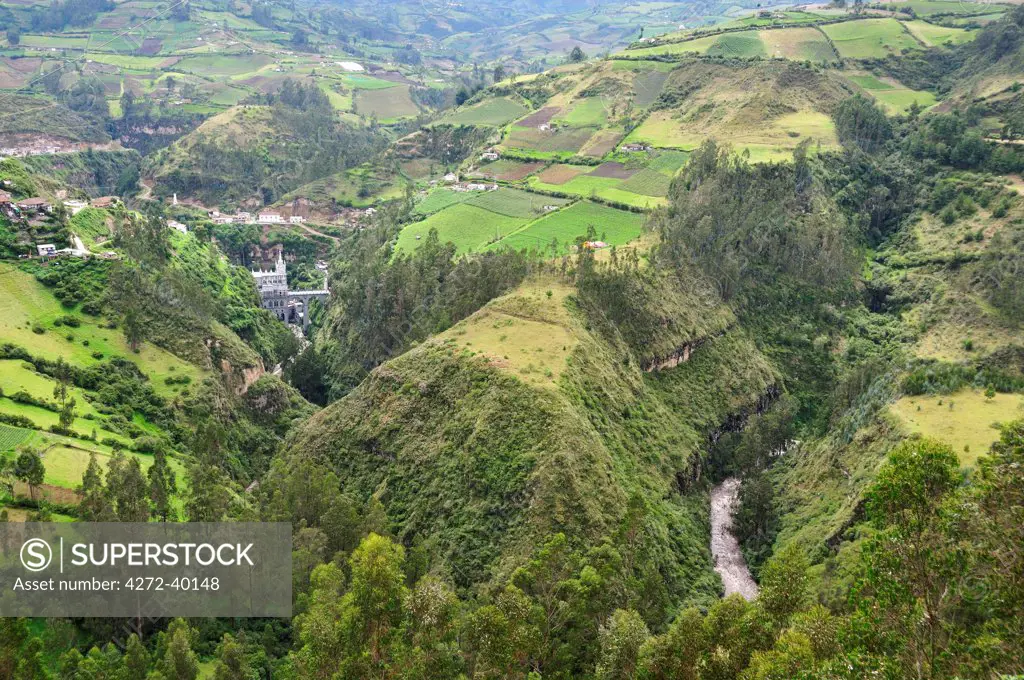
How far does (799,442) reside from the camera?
72812 millimetres

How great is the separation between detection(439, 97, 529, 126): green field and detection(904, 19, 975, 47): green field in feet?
259

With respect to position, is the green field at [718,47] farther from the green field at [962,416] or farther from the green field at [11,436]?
the green field at [11,436]

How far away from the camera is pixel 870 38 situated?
153625mm

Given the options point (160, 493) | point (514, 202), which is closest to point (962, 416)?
point (160, 493)

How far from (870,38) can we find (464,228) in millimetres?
99597

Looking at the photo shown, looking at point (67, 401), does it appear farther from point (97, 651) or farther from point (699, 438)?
point (699, 438)

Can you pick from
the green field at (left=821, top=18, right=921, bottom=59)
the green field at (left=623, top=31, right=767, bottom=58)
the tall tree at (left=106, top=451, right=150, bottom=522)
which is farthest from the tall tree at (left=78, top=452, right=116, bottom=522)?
the green field at (left=821, top=18, right=921, bottom=59)

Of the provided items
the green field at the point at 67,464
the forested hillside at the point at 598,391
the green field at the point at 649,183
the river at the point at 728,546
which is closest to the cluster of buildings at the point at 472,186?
the forested hillside at the point at 598,391

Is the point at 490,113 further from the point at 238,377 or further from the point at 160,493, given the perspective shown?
the point at 160,493

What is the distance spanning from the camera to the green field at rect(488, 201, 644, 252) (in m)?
96.4

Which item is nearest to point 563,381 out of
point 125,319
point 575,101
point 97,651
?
point 97,651

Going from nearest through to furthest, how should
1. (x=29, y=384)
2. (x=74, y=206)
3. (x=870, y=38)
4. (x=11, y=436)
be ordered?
(x=11, y=436)
(x=29, y=384)
(x=74, y=206)
(x=870, y=38)

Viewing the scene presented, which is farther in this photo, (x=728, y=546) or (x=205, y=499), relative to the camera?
(x=728, y=546)

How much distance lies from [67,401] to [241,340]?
27.2 m
